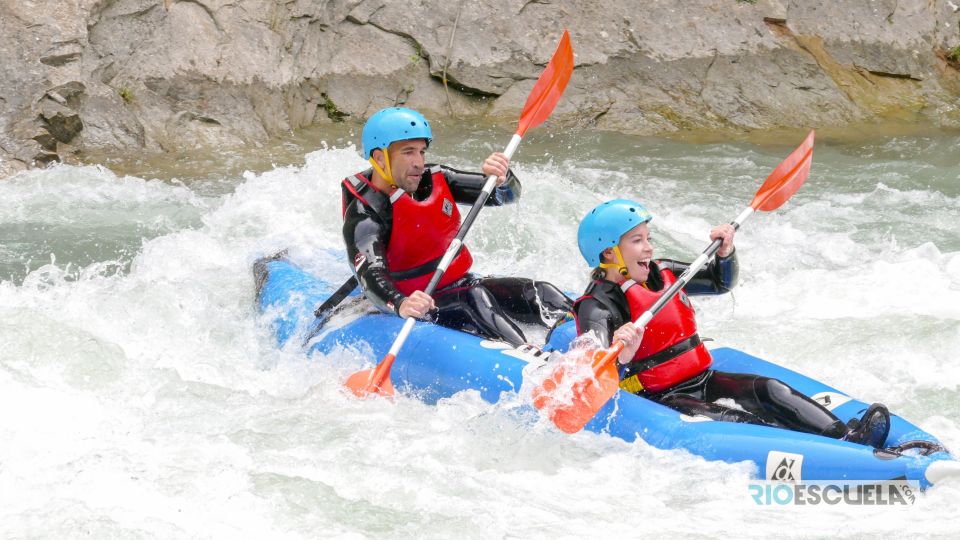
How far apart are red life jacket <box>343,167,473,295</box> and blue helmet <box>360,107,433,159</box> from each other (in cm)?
22

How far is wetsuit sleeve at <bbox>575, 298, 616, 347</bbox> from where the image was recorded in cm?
427

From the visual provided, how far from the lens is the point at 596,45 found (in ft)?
34.3

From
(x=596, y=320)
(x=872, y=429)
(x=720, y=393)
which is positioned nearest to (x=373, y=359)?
(x=596, y=320)

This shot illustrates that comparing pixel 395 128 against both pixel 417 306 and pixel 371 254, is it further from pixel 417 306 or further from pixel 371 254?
pixel 417 306

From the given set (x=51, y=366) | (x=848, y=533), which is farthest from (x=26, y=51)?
(x=848, y=533)

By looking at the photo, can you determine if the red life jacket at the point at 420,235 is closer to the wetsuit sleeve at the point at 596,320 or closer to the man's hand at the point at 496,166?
the man's hand at the point at 496,166

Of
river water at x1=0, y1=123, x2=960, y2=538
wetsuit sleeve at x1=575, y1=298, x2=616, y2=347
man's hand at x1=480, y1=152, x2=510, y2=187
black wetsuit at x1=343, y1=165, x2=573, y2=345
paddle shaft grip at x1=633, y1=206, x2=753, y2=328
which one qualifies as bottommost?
river water at x1=0, y1=123, x2=960, y2=538

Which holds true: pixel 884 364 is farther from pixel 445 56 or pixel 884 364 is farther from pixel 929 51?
pixel 929 51

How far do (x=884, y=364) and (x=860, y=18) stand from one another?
6.51 m

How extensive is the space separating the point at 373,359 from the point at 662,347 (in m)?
1.38

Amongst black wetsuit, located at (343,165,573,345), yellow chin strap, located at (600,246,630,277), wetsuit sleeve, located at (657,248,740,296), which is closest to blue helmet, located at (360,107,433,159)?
black wetsuit, located at (343,165,573,345)

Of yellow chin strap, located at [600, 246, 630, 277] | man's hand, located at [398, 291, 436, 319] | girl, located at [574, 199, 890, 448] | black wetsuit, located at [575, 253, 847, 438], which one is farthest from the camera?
Result: man's hand, located at [398, 291, 436, 319]

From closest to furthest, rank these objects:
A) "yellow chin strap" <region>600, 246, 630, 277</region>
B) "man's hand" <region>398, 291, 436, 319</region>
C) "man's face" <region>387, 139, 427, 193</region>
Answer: "yellow chin strap" <region>600, 246, 630, 277</region>
"man's hand" <region>398, 291, 436, 319</region>
"man's face" <region>387, 139, 427, 193</region>

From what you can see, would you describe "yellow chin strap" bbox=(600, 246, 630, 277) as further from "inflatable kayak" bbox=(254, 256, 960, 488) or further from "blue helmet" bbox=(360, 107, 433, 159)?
"blue helmet" bbox=(360, 107, 433, 159)
